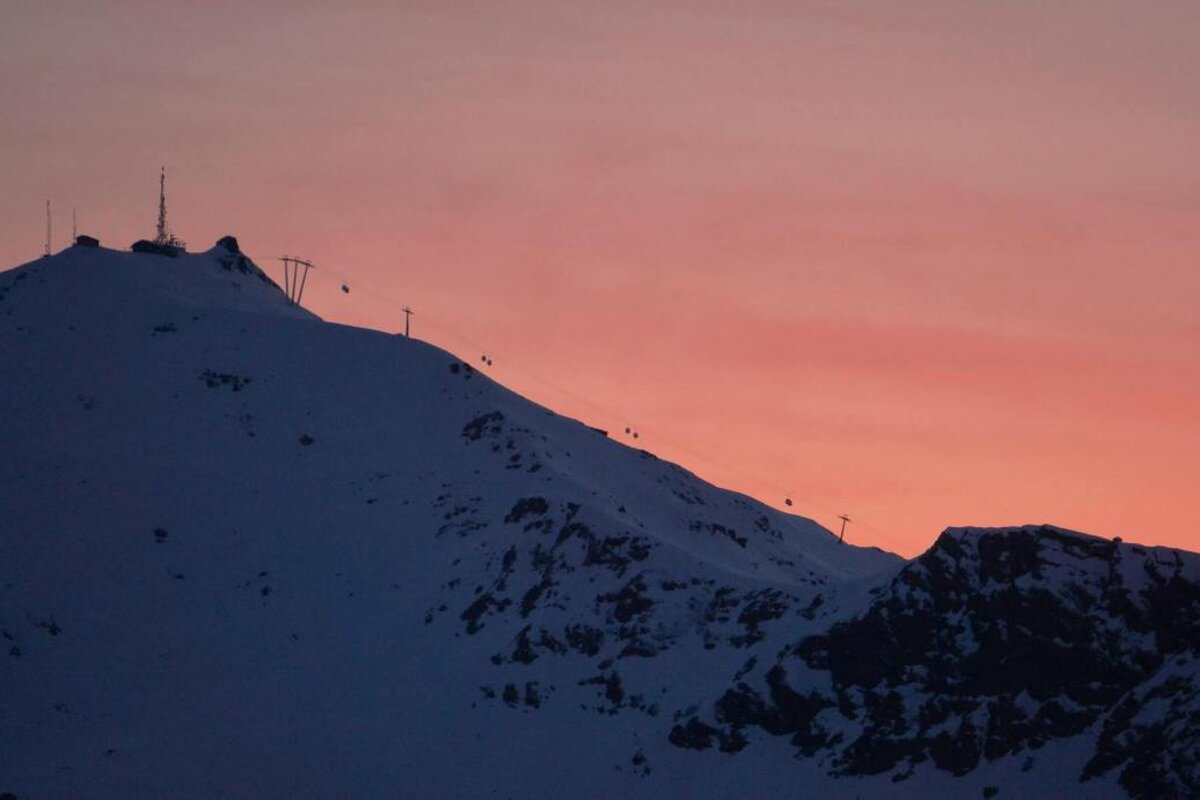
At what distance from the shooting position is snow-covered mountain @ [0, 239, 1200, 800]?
77.4 meters

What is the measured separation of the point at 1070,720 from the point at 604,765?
2182 cm

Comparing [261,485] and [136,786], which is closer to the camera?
[136,786]

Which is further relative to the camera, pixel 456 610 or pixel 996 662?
pixel 456 610

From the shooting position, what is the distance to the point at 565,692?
89188mm

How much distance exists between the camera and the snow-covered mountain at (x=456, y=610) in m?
77.4

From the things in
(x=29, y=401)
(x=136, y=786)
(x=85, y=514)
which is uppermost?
(x=29, y=401)

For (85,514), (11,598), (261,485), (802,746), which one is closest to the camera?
(802,746)

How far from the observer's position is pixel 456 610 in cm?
9881

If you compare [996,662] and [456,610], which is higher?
[456,610]

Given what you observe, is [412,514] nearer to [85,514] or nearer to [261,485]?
[261,485]

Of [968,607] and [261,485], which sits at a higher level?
[261,485]

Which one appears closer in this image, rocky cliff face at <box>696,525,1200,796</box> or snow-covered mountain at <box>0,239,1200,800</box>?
rocky cliff face at <box>696,525,1200,796</box>

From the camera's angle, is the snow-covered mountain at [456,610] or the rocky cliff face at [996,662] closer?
the rocky cliff face at [996,662]

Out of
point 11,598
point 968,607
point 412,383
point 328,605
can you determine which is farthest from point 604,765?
point 412,383
